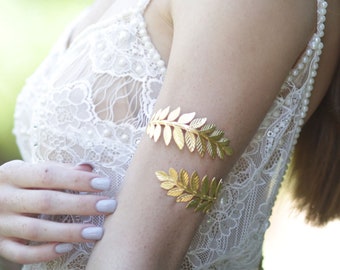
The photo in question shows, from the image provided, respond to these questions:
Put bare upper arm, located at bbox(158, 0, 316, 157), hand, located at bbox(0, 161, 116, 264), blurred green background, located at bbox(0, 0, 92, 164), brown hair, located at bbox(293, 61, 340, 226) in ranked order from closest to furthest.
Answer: bare upper arm, located at bbox(158, 0, 316, 157)
hand, located at bbox(0, 161, 116, 264)
brown hair, located at bbox(293, 61, 340, 226)
blurred green background, located at bbox(0, 0, 92, 164)

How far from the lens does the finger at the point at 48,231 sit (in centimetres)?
113

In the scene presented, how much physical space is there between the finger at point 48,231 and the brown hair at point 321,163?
57 centimetres

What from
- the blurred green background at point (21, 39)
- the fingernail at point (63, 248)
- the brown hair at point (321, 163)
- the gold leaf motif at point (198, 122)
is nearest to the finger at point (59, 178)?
the fingernail at point (63, 248)

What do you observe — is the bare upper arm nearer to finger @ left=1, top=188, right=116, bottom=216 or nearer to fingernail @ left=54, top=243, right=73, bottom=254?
finger @ left=1, top=188, right=116, bottom=216

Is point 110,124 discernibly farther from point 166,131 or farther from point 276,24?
point 276,24

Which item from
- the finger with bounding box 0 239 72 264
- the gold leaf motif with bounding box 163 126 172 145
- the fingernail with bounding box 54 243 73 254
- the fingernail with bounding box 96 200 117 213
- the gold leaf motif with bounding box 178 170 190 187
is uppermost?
the gold leaf motif with bounding box 163 126 172 145

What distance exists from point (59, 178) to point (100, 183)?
0.08 m

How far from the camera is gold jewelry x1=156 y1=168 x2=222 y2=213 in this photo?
41.4 inches

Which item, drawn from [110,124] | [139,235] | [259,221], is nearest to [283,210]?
[259,221]

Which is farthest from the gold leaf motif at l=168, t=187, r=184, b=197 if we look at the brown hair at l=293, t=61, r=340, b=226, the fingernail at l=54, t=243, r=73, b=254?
the brown hair at l=293, t=61, r=340, b=226

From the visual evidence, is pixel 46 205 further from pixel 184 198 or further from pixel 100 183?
pixel 184 198

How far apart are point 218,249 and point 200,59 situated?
1.42 feet

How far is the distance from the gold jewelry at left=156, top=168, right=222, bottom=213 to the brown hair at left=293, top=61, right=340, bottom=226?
42 cm

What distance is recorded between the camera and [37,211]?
46.7 inches
